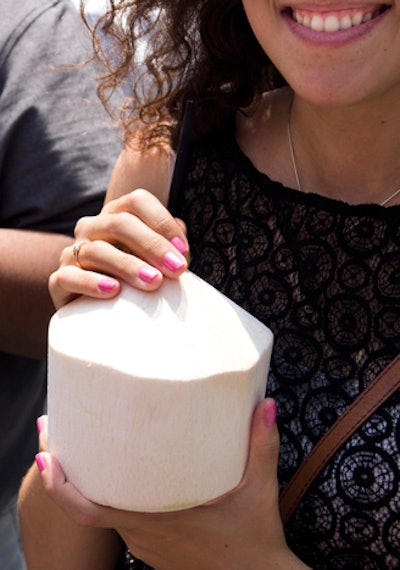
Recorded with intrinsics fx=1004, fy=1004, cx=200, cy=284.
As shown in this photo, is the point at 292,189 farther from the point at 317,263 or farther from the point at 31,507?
the point at 31,507

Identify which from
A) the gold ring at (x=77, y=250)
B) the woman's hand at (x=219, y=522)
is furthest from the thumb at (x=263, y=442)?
the gold ring at (x=77, y=250)

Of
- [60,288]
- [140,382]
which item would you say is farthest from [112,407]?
[60,288]

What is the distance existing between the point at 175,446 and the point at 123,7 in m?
0.94

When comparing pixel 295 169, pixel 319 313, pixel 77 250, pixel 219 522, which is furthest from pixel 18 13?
pixel 219 522

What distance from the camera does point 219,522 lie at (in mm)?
1400

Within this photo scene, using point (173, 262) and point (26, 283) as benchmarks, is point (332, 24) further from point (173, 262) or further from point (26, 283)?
point (26, 283)

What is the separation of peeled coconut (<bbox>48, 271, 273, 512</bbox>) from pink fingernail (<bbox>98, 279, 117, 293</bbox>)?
0.6 inches

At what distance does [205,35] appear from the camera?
1810mm

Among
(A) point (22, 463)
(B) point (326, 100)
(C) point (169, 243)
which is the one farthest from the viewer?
(A) point (22, 463)

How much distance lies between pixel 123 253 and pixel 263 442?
1.02ft

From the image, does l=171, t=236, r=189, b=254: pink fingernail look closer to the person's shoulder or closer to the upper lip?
the upper lip

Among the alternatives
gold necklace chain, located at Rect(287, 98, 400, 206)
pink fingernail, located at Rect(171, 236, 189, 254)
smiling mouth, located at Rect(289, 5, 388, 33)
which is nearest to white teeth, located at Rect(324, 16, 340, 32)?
smiling mouth, located at Rect(289, 5, 388, 33)

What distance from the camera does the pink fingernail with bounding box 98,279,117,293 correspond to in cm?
129

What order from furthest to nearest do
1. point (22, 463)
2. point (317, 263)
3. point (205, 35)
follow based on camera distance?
point (22, 463) → point (205, 35) → point (317, 263)
